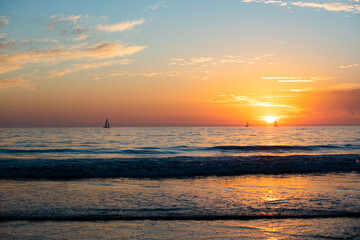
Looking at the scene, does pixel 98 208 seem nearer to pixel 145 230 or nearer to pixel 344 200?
pixel 145 230

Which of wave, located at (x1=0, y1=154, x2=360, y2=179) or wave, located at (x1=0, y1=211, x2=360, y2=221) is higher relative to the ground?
wave, located at (x1=0, y1=211, x2=360, y2=221)

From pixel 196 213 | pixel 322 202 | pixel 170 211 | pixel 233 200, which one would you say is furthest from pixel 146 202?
pixel 322 202

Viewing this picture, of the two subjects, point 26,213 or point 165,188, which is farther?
point 165,188

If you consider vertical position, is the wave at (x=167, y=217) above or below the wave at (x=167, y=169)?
above

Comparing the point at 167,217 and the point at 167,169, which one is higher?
the point at 167,217

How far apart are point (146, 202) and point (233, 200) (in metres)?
2.63

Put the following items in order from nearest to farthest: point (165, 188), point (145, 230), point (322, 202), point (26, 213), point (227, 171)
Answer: point (145, 230) → point (26, 213) → point (322, 202) → point (165, 188) → point (227, 171)

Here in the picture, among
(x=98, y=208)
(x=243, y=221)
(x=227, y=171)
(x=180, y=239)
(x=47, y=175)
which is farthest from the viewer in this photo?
(x=227, y=171)

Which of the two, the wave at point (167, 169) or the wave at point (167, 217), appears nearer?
the wave at point (167, 217)

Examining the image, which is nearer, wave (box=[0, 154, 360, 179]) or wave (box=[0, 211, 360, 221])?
wave (box=[0, 211, 360, 221])

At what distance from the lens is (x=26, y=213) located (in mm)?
7973

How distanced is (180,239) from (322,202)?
16.8 ft

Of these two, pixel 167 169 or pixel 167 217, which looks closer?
pixel 167 217

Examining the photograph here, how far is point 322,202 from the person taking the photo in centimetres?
915
